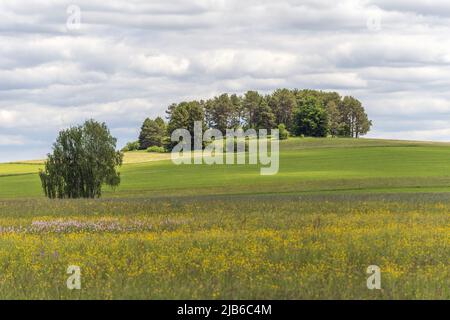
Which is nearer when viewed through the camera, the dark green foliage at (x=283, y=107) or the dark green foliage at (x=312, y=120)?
the dark green foliage at (x=312, y=120)

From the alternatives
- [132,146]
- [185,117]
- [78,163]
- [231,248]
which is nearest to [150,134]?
[132,146]

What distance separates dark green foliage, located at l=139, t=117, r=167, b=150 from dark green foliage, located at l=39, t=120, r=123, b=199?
117m

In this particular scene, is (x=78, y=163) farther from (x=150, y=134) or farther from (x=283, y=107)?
(x=283, y=107)

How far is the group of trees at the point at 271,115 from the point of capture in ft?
559

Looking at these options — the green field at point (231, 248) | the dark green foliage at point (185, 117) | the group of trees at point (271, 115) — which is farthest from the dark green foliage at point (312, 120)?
the green field at point (231, 248)

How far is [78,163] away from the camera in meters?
56.4

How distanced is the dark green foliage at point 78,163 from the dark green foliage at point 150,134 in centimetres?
11731

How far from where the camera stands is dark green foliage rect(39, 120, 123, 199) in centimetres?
5644

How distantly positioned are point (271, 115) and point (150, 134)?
3159cm

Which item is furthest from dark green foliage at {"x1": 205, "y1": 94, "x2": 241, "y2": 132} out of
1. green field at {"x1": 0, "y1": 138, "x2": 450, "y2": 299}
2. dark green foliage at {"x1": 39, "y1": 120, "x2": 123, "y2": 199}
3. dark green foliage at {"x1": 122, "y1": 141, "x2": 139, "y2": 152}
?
green field at {"x1": 0, "y1": 138, "x2": 450, "y2": 299}

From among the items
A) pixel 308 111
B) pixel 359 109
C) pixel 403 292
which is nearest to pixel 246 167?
pixel 308 111

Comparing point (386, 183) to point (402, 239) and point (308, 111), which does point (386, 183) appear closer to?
point (402, 239)

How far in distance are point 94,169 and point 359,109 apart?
486ft

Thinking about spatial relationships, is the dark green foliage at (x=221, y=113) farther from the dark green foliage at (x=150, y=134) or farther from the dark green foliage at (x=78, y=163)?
the dark green foliage at (x=78, y=163)
